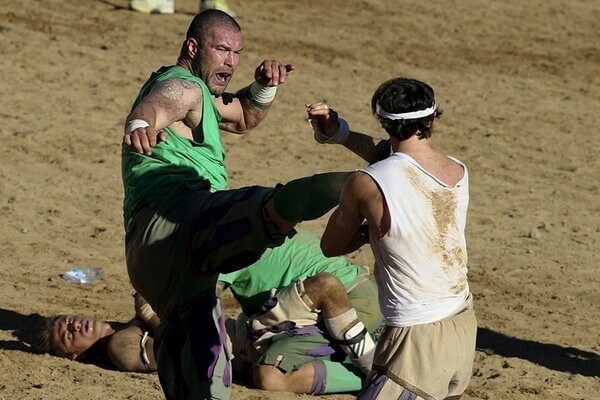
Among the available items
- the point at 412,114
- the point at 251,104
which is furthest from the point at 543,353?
the point at 412,114

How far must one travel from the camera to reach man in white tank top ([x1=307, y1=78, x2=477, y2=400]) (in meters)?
5.29

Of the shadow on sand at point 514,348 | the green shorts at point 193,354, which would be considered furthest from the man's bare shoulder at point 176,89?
the shadow on sand at point 514,348

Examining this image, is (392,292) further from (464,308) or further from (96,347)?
(96,347)

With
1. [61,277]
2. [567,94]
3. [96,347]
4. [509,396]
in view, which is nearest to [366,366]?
[509,396]

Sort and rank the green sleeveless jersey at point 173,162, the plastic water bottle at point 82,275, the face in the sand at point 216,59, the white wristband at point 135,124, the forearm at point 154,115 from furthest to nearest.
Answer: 1. the plastic water bottle at point 82,275
2. the face in the sand at point 216,59
3. the green sleeveless jersey at point 173,162
4. the forearm at point 154,115
5. the white wristband at point 135,124

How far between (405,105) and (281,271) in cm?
268

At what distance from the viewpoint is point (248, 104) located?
22.8 feet

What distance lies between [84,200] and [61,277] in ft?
5.51

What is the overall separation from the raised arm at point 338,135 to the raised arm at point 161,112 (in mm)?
543

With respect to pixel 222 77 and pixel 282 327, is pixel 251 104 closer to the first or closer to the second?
pixel 222 77

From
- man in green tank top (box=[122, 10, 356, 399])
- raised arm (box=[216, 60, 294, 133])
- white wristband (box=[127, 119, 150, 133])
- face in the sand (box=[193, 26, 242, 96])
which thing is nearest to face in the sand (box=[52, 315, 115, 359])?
raised arm (box=[216, 60, 294, 133])

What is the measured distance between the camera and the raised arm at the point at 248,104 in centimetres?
675

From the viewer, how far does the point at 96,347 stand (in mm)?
7984

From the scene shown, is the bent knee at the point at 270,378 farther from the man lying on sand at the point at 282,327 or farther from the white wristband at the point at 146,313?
the white wristband at the point at 146,313
